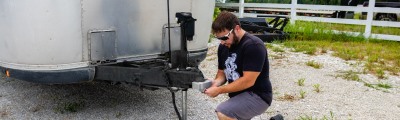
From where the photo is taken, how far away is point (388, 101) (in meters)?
5.20

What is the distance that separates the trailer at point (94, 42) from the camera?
3523mm

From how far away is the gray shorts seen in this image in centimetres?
322

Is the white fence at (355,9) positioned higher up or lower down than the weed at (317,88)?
higher up

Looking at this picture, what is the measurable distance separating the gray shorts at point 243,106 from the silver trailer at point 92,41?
0.35m

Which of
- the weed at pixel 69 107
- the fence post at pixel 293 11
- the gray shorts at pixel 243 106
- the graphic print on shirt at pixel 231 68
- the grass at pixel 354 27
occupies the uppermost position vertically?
the fence post at pixel 293 11

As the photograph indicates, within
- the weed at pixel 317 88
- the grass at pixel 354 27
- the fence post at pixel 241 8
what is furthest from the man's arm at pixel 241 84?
the fence post at pixel 241 8

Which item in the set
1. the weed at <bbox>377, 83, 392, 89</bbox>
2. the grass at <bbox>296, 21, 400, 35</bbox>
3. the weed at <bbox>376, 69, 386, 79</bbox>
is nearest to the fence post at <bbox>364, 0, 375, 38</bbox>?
the grass at <bbox>296, 21, 400, 35</bbox>

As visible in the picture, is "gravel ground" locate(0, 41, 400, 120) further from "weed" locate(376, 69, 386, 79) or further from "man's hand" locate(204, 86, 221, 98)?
"man's hand" locate(204, 86, 221, 98)

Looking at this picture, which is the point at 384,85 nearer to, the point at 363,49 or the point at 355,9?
the point at 363,49

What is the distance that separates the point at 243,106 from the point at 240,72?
0.89 feet

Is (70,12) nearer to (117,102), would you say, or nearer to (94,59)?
(94,59)

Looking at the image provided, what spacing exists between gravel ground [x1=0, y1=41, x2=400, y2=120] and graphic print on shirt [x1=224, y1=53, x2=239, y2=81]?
1.24 meters

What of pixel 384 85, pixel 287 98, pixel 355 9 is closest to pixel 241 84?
pixel 287 98

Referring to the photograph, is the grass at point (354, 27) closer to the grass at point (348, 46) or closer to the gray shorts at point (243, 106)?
the grass at point (348, 46)
